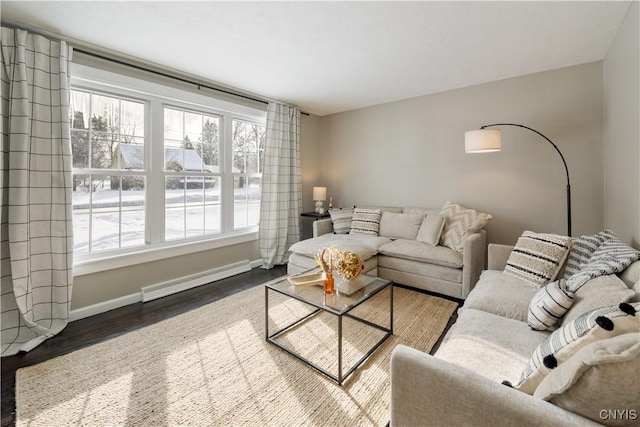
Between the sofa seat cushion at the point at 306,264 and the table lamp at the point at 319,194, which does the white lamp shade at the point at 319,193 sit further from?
the sofa seat cushion at the point at 306,264

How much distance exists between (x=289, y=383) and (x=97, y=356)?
54.7 inches

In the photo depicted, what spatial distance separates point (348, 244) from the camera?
3.30 m

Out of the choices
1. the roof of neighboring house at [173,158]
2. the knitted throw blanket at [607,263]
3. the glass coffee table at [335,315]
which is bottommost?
the glass coffee table at [335,315]

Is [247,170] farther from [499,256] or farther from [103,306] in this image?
[499,256]

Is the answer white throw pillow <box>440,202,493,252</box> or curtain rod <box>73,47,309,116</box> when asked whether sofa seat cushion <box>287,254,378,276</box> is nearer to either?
white throw pillow <box>440,202,493,252</box>

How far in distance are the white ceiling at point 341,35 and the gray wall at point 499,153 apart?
0.93 feet

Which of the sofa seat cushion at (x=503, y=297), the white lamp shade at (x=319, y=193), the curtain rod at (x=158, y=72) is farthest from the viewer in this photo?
the white lamp shade at (x=319, y=193)

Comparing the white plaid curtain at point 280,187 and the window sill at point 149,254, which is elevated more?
the white plaid curtain at point 280,187

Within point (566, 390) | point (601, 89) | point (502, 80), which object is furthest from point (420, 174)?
point (566, 390)

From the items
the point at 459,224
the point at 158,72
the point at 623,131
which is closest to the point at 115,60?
the point at 158,72

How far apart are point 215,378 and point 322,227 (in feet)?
8.33

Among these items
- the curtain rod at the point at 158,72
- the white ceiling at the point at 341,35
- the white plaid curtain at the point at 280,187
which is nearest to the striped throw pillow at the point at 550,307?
the white ceiling at the point at 341,35

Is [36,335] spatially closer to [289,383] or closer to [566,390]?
[289,383]

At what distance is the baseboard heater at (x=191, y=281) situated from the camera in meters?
2.91
